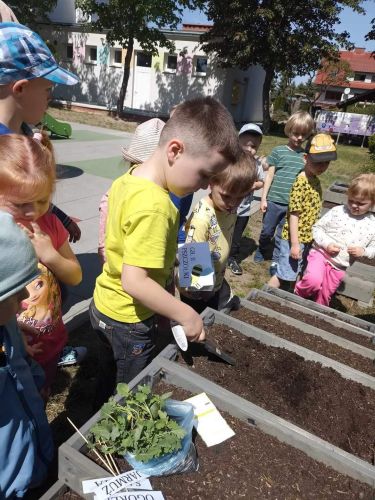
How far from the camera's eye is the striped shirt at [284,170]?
4.57m

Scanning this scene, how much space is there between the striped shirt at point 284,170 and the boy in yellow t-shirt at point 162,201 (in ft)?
10.1

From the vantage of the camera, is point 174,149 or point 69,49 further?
point 69,49

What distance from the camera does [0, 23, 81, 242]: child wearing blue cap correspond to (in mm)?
1820

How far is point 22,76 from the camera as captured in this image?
1.84 meters

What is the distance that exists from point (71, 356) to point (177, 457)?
5.50ft

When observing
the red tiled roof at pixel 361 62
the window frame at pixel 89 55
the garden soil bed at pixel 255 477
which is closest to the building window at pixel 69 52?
the window frame at pixel 89 55

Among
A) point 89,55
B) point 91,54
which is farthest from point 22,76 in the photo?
point 91,54

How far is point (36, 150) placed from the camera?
1.60 m

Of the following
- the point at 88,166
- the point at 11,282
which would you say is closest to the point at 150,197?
the point at 11,282

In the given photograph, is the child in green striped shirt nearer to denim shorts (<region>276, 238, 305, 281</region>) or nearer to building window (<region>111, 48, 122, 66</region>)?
denim shorts (<region>276, 238, 305, 281</region>)

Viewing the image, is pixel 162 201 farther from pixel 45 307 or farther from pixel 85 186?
pixel 85 186

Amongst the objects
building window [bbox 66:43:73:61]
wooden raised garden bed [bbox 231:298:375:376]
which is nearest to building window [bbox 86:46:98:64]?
building window [bbox 66:43:73:61]

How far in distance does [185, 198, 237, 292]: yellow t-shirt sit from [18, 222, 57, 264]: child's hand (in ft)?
3.25

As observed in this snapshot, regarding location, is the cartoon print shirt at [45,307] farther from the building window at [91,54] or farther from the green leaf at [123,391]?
the building window at [91,54]
